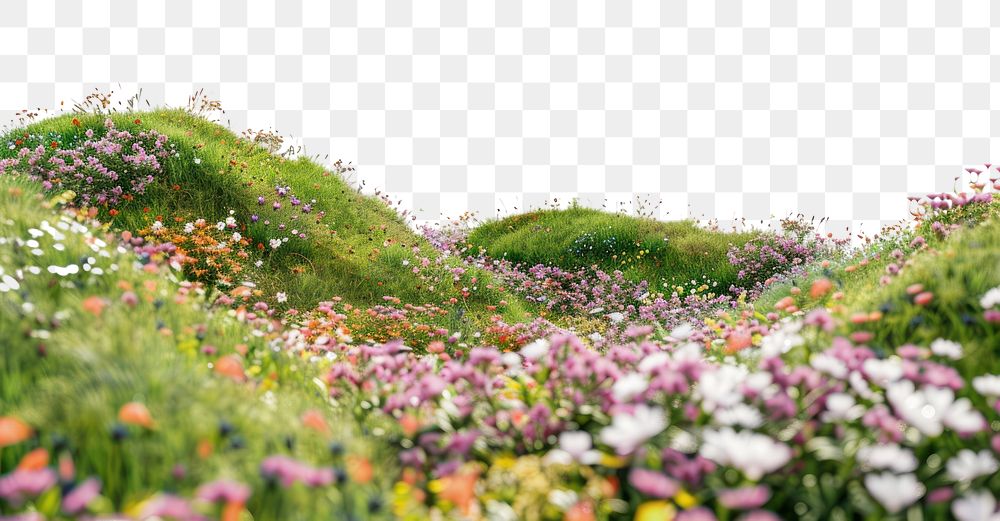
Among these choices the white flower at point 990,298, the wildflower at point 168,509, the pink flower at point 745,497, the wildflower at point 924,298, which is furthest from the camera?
the wildflower at point 924,298

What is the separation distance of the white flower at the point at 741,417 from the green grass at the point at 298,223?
21.8 ft

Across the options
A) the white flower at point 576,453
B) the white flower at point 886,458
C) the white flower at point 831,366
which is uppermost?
the white flower at point 831,366

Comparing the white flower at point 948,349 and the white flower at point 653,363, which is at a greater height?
the white flower at point 948,349

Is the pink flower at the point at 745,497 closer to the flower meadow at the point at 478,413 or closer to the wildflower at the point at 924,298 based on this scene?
the flower meadow at the point at 478,413

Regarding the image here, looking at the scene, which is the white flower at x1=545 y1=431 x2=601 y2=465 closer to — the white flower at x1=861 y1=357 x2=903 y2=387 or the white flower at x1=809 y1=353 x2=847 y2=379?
the white flower at x1=809 y1=353 x2=847 y2=379

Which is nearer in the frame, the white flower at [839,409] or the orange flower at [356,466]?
the orange flower at [356,466]

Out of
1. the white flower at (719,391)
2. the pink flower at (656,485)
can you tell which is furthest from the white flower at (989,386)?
the pink flower at (656,485)

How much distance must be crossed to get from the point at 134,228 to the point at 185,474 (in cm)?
834

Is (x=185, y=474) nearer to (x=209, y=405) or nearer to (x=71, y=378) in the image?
(x=209, y=405)

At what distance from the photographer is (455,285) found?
10992 mm

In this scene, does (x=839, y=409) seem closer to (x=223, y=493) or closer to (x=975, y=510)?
(x=975, y=510)

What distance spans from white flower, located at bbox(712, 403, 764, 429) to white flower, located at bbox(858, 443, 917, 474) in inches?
14.5

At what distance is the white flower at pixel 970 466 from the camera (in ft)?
7.92

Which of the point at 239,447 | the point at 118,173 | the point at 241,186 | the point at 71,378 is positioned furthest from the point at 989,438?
the point at 118,173
